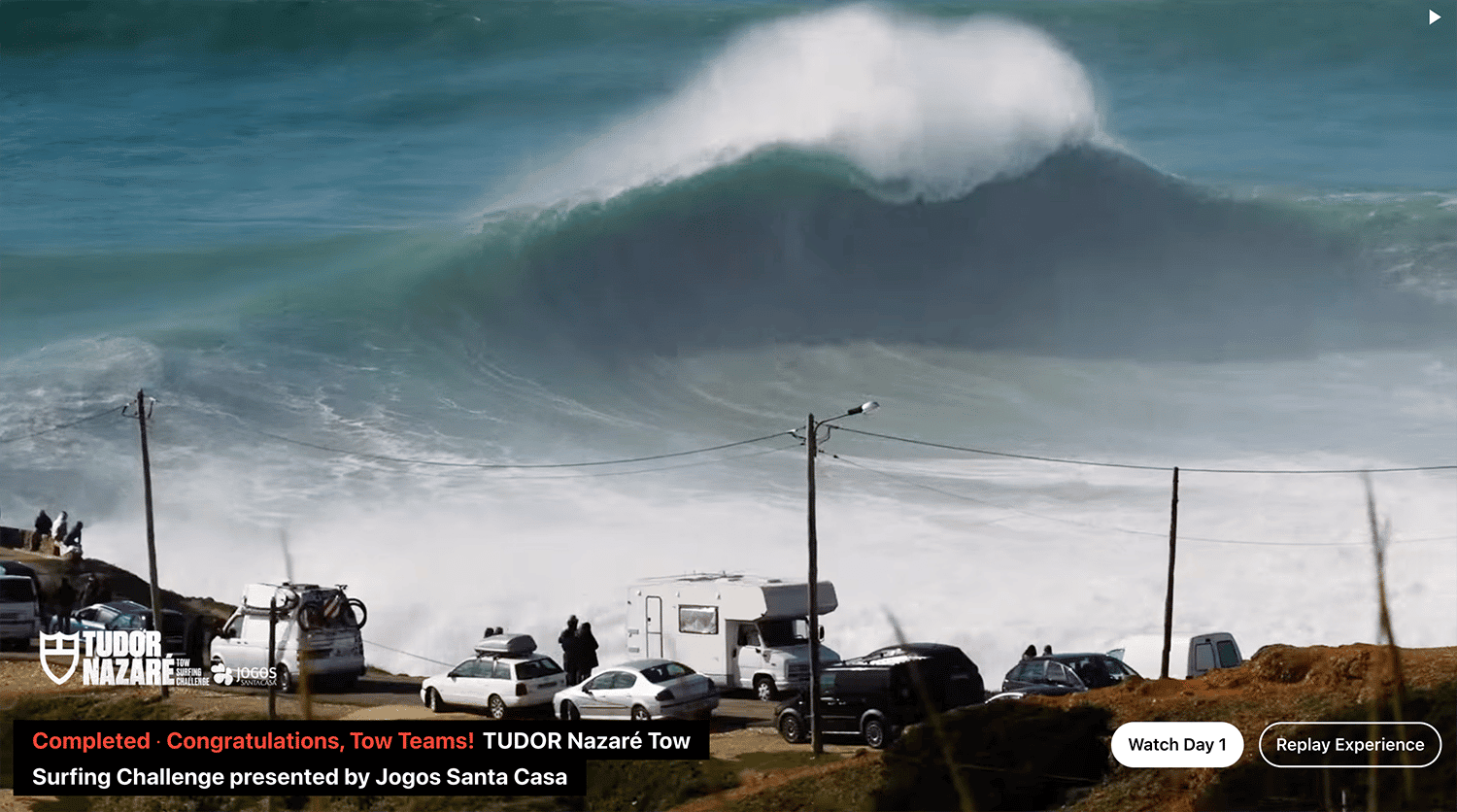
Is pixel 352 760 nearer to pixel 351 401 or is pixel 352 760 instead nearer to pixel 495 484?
pixel 495 484

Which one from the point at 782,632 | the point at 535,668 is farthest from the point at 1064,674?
the point at 535,668

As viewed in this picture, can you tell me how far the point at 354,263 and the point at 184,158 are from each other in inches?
586

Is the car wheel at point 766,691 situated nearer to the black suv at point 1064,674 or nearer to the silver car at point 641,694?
the silver car at point 641,694

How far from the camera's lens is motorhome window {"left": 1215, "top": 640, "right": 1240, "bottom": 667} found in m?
24.1

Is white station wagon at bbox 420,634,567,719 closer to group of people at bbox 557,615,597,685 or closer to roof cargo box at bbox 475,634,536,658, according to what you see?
roof cargo box at bbox 475,634,536,658

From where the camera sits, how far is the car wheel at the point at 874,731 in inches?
720

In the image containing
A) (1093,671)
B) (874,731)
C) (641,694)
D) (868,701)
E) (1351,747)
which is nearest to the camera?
(1351,747)

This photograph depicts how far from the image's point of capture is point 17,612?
27.8 m

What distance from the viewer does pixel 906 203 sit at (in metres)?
63.9

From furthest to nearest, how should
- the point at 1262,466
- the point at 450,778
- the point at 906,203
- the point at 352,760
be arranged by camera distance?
the point at 906,203 → the point at 1262,466 → the point at 450,778 → the point at 352,760

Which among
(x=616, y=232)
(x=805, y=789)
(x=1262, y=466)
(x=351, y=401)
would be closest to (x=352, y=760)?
(x=805, y=789)

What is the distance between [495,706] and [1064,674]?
763cm

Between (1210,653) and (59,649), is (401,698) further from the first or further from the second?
(1210,653)

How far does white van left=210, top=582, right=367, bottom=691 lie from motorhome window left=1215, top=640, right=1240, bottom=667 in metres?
13.3
